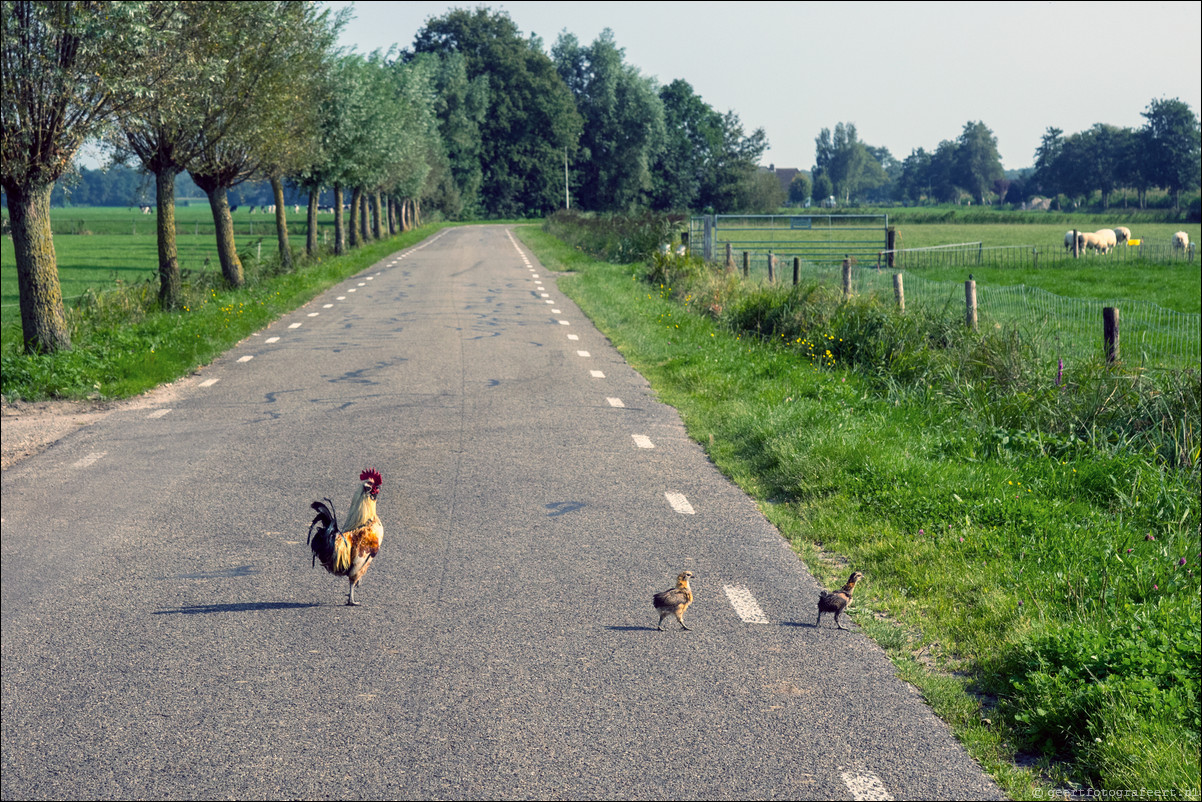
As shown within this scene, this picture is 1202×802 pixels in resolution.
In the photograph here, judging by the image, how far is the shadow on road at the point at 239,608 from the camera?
5418 mm

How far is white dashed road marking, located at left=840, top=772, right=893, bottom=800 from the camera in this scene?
384 centimetres

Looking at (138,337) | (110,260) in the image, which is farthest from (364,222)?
(138,337)

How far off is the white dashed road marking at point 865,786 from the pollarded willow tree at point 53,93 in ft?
43.3

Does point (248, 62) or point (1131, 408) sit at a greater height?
point (248, 62)

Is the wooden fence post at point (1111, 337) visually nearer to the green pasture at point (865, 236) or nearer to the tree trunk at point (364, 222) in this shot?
the green pasture at point (865, 236)

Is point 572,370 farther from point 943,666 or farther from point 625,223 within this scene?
point 625,223

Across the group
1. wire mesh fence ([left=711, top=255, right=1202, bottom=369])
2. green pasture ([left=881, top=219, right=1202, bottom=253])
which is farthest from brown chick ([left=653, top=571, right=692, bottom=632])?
green pasture ([left=881, top=219, right=1202, bottom=253])

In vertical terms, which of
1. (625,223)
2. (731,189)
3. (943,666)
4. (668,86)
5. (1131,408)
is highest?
(668,86)

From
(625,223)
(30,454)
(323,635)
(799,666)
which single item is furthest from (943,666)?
(625,223)

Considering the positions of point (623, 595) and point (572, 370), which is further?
point (572, 370)

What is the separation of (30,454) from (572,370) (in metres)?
6.71

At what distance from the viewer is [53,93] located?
1338 centimetres

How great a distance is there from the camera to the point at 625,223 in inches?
1556

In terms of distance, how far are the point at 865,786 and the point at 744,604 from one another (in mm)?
1790
